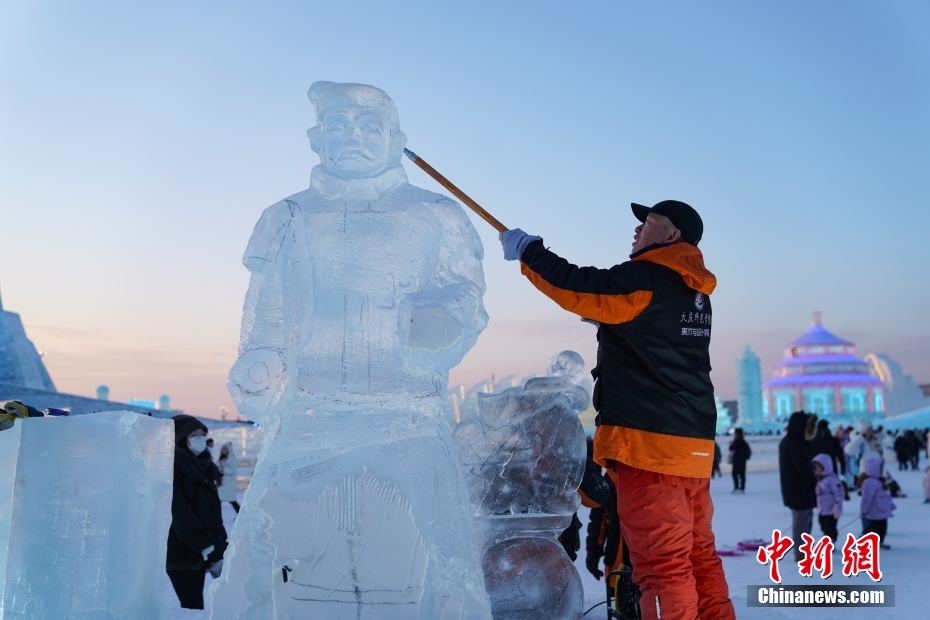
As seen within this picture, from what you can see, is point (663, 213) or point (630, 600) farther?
point (630, 600)

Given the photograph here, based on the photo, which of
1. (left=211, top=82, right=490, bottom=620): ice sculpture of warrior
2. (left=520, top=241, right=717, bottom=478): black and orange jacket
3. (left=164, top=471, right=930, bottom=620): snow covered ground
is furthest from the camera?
(left=164, top=471, right=930, bottom=620): snow covered ground

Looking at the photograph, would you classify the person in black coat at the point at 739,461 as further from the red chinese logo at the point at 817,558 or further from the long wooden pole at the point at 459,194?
the long wooden pole at the point at 459,194

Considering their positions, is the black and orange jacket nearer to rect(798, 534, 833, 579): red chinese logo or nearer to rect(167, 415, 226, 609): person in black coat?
rect(167, 415, 226, 609): person in black coat

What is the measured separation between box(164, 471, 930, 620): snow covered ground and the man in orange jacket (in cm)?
165

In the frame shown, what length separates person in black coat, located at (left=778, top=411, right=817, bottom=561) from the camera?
24.1 ft

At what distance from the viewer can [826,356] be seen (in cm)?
6181

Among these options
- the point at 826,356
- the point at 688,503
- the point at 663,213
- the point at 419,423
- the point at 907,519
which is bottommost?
the point at 907,519

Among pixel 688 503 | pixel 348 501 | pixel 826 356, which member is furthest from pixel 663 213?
pixel 826 356

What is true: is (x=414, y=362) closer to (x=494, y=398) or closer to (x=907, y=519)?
(x=494, y=398)

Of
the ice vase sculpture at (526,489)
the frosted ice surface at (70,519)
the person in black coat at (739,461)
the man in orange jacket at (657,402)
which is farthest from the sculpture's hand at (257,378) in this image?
the person in black coat at (739,461)

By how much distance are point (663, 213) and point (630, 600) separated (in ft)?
6.35

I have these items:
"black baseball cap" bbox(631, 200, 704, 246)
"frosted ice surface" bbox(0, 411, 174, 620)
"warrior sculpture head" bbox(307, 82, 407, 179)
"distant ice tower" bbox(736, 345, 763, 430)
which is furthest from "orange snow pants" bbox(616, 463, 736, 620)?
"distant ice tower" bbox(736, 345, 763, 430)

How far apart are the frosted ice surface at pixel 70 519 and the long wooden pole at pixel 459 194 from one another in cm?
128

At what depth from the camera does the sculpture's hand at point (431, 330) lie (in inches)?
97.3
